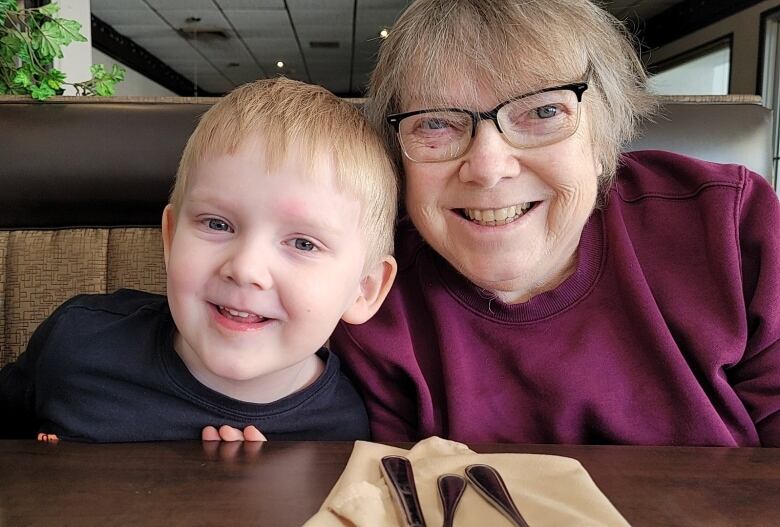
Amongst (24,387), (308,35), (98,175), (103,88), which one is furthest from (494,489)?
(308,35)

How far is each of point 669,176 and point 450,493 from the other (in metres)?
0.84

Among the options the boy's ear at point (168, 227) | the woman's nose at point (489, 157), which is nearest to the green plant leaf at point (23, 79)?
the boy's ear at point (168, 227)

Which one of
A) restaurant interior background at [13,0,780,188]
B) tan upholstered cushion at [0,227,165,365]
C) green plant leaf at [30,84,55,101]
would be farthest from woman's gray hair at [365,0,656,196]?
restaurant interior background at [13,0,780,188]

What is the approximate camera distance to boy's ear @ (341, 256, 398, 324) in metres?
1.09

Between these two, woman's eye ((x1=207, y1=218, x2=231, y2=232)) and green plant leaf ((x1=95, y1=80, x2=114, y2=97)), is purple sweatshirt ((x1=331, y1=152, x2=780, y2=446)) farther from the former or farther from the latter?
green plant leaf ((x1=95, y1=80, x2=114, y2=97))

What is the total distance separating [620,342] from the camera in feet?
3.66

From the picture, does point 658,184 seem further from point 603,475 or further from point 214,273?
point 214,273

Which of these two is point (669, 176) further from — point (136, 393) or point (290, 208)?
point (136, 393)

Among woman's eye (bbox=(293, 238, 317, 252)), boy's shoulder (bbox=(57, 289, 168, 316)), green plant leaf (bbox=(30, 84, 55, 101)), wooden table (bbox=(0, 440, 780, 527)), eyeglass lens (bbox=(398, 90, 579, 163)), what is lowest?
wooden table (bbox=(0, 440, 780, 527))

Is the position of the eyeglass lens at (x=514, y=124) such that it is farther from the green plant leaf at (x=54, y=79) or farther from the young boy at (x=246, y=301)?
the green plant leaf at (x=54, y=79)

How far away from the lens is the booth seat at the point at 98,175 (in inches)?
56.1

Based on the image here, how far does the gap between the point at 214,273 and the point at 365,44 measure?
943 cm

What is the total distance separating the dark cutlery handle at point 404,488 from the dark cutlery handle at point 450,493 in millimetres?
25

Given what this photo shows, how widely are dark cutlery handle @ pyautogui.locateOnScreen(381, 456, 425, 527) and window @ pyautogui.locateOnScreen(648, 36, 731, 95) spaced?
23.3ft
